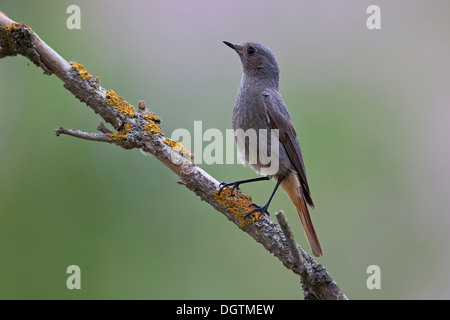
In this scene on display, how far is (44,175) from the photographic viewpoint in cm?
535

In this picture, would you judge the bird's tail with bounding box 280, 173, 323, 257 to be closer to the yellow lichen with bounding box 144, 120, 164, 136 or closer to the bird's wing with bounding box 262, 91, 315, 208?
the bird's wing with bounding box 262, 91, 315, 208

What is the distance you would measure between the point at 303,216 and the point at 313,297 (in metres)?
1.10

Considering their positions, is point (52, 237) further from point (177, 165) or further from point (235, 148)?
point (177, 165)

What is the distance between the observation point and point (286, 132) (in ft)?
14.1

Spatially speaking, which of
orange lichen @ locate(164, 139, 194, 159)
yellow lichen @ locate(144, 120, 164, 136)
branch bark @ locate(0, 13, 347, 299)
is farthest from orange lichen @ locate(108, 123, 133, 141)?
orange lichen @ locate(164, 139, 194, 159)

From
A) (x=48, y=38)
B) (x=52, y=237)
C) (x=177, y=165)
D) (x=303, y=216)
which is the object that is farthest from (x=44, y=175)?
(x=303, y=216)

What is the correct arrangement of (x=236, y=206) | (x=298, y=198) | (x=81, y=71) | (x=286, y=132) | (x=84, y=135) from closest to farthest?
(x=84, y=135) < (x=81, y=71) < (x=236, y=206) < (x=298, y=198) < (x=286, y=132)

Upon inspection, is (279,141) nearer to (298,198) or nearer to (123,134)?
(298,198)

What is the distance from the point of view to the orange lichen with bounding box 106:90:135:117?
10.9 feet

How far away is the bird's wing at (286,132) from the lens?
420cm

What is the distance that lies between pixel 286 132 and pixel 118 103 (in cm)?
159

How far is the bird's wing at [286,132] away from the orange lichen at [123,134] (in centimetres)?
139
